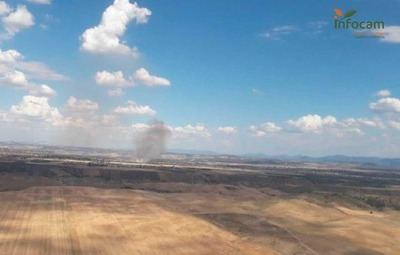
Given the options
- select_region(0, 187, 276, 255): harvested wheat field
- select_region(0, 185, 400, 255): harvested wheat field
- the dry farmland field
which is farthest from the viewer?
the dry farmland field

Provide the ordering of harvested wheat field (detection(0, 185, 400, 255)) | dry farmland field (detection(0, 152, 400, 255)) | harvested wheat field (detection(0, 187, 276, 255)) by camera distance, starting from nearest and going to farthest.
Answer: harvested wheat field (detection(0, 187, 276, 255)) < harvested wheat field (detection(0, 185, 400, 255)) < dry farmland field (detection(0, 152, 400, 255))

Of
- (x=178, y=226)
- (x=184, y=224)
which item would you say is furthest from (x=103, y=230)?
(x=184, y=224)

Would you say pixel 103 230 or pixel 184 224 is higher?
pixel 184 224

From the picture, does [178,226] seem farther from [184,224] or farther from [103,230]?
[103,230]

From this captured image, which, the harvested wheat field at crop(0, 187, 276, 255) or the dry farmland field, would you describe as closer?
the harvested wheat field at crop(0, 187, 276, 255)

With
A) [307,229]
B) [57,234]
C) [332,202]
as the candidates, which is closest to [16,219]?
[57,234]

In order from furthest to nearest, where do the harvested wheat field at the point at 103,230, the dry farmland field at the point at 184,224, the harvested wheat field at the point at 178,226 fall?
the dry farmland field at the point at 184,224
the harvested wheat field at the point at 178,226
the harvested wheat field at the point at 103,230

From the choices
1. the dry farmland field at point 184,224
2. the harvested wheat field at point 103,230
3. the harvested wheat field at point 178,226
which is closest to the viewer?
the harvested wheat field at point 103,230

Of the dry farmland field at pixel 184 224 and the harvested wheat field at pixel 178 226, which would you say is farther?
the dry farmland field at pixel 184 224
